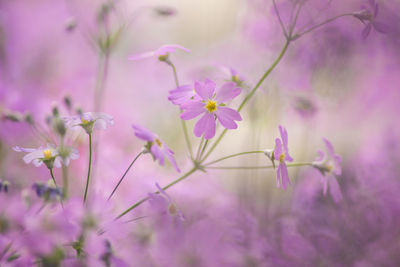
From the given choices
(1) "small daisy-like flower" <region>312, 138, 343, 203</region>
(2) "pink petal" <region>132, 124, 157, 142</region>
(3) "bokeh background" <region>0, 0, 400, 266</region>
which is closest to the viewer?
(2) "pink petal" <region>132, 124, 157, 142</region>

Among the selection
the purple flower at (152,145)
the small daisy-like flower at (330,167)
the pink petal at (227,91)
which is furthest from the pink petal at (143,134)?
the small daisy-like flower at (330,167)

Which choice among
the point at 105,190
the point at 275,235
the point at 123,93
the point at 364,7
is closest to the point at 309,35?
the point at 364,7

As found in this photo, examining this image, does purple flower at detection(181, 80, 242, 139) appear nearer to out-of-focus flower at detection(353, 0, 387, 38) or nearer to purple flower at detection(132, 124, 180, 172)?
purple flower at detection(132, 124, 180, 172)

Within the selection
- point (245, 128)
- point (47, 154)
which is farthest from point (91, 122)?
point (245, 128)

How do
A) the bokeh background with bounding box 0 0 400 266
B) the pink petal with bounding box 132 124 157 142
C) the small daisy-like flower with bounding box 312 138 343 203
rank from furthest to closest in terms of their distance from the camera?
the bokeh background with bounding box 0 0 400 266 < the small daisy-like flower with bounding box 312 138 343 203 < the pink petal with bounding box 132 124 157 142

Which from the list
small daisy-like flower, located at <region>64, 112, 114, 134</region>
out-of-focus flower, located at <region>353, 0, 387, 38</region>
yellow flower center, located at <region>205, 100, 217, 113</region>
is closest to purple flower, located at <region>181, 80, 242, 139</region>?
yellow flower center, located at <region>205, 100, 217, 113</region>

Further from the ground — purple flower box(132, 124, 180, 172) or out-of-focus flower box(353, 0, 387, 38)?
out-of-focus flower box(353, 0, 387, 38)
